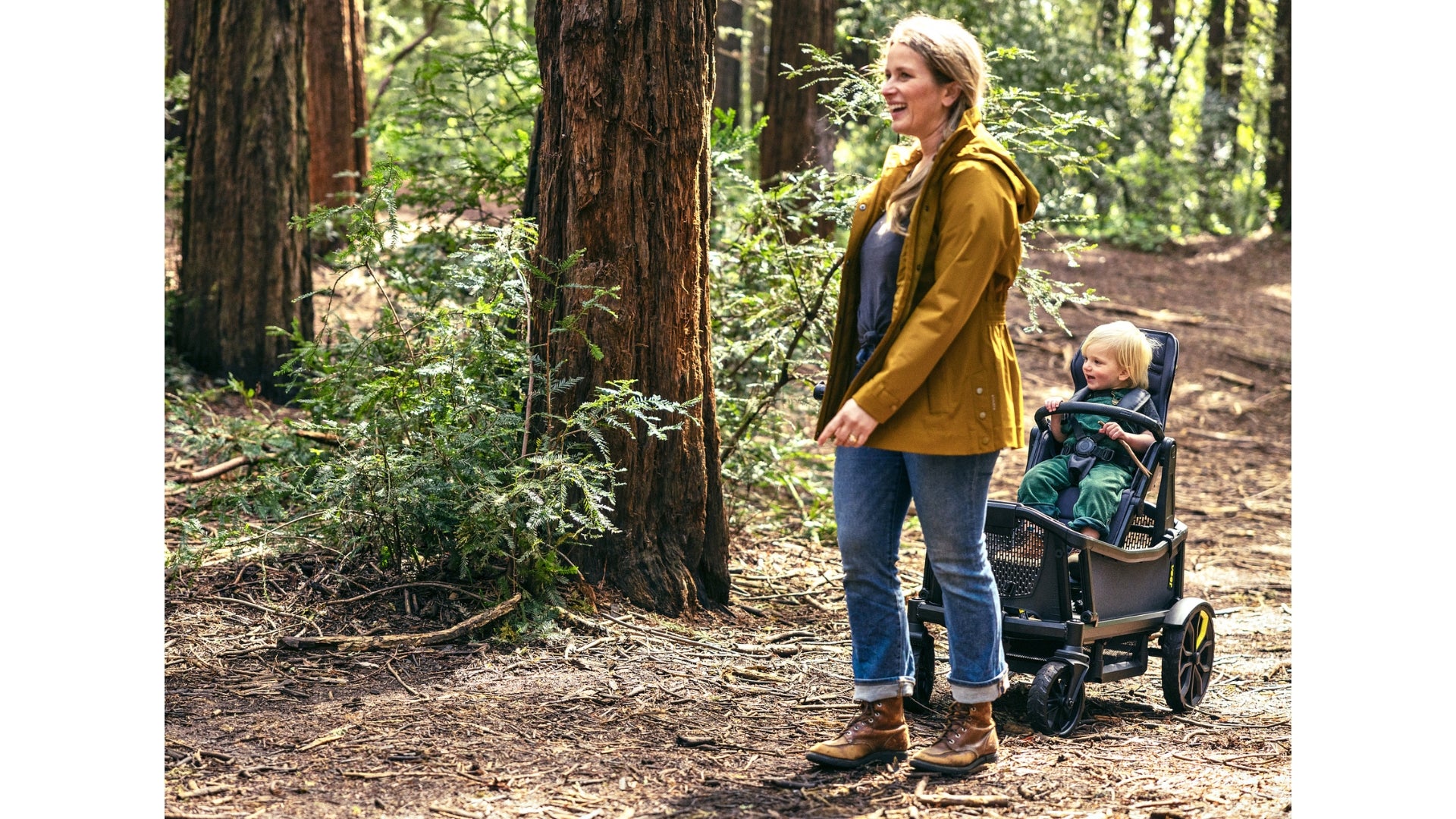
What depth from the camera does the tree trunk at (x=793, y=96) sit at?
988 cm

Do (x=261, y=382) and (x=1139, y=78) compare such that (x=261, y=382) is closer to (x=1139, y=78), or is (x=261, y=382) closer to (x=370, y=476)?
(x=370, y=476)

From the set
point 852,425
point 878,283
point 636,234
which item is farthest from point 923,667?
point 636,234

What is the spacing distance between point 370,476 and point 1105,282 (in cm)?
1172

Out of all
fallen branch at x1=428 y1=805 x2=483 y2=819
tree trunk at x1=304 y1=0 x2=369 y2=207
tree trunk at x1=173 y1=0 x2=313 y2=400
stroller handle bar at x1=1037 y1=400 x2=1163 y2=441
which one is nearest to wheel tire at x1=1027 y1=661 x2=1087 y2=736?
stroller handle bar at x1=1037 y1=400 x2=1163 y2=441

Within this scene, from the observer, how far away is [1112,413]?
14.8ft

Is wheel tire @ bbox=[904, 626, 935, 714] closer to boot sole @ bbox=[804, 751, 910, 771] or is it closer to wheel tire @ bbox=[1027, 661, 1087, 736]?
wheel tire @ bbox=[1027, 661, 1087, 736]

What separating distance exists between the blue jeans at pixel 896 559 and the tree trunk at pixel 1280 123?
16.1m

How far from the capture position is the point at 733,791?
138 inches

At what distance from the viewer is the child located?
4.50 m

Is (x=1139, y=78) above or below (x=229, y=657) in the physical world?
above

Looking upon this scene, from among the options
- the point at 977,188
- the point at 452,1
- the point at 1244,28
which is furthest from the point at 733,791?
the point at 1244,28

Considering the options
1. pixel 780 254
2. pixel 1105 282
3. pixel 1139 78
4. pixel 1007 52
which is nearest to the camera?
pixel 1007 52

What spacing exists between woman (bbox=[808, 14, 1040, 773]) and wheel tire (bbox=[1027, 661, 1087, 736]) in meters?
0.46

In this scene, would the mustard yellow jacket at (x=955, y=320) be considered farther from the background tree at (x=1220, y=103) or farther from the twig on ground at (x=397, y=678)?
the background tree at (x=1220, y=103)
